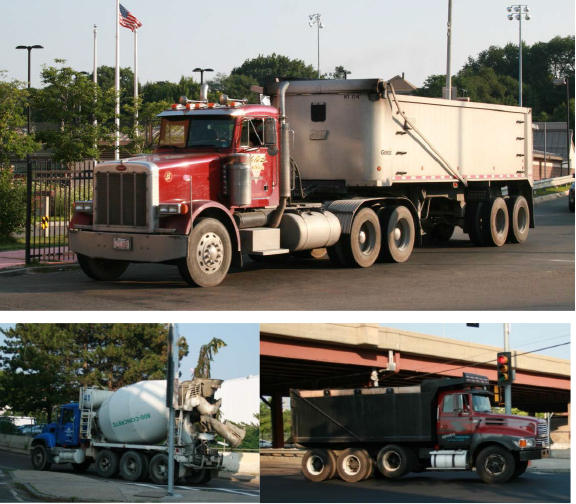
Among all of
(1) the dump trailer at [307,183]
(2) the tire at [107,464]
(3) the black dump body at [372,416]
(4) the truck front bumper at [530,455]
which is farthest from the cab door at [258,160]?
(4) the truck front bumper at [530,455]

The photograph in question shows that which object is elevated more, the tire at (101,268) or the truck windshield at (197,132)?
the truck windshield at (197,132)

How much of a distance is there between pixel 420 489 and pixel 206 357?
4.54 m

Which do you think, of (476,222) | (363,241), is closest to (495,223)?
(476,222)

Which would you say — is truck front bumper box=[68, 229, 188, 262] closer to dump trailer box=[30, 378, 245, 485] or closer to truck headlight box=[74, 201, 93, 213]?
truck headlight box=[74, 201, 93, 213]

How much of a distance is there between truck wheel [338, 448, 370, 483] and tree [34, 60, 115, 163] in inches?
673

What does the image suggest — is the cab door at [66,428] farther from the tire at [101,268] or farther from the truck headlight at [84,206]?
the truck headlight at [84,206]

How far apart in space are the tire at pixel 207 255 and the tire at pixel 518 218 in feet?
38.1

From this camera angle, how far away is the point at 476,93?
322 feet

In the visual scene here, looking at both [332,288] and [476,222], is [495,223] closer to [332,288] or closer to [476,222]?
[476,222]

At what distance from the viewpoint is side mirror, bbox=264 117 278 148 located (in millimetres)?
18062

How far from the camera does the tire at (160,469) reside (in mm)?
17797

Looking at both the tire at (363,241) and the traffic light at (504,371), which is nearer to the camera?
the tire at (363,241)

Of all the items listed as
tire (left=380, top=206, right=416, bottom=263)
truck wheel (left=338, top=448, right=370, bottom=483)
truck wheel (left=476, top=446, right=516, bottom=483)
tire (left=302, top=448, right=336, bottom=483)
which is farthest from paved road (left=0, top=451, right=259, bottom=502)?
tire (left=380, top=206, right=416, bottom=263)

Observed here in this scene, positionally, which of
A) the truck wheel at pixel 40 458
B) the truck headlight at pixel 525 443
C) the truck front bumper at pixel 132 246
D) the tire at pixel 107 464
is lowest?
the truck wheel at pixel 40 458
